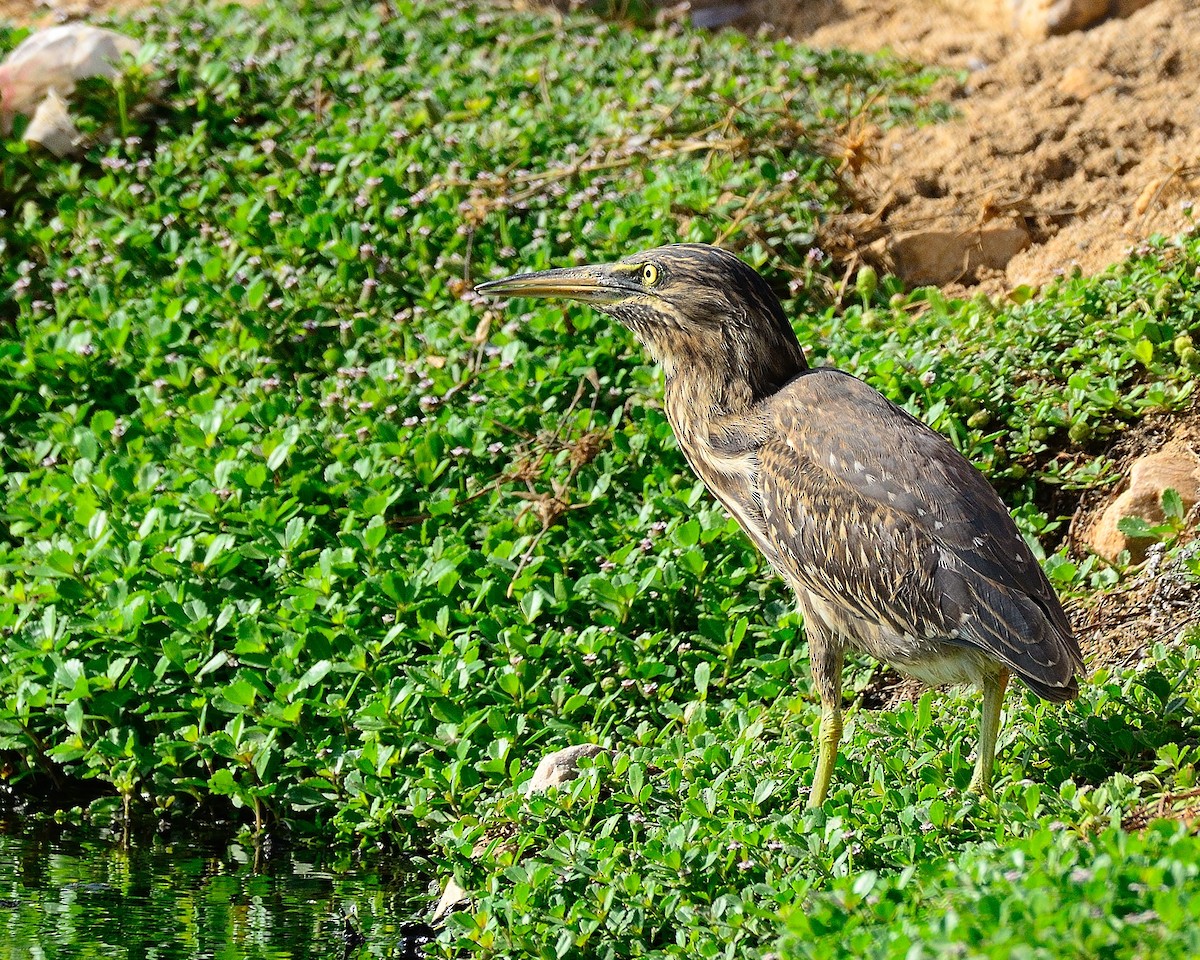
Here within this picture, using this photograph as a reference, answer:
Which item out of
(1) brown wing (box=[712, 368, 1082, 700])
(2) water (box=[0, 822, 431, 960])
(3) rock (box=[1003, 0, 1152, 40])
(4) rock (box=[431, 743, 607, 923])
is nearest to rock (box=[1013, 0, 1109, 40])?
(3) rock (box=[1003, 0, 1152, 40])

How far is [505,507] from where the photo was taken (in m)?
6.27

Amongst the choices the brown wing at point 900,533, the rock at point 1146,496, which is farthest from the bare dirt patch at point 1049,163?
the brown wing at point 900,533

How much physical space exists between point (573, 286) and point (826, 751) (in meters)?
1.91

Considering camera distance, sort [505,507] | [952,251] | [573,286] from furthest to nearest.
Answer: [952,251] → [505,507] → [573,286]

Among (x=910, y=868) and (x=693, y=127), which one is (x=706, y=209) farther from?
(x=910, y=868)

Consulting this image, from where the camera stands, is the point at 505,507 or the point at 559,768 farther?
the point at 505,507

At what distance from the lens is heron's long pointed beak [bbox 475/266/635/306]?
531cm

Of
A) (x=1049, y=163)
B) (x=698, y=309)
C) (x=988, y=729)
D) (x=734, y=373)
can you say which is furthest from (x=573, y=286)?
(x=1049, y=163)

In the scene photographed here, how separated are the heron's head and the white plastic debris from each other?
4.63 metres

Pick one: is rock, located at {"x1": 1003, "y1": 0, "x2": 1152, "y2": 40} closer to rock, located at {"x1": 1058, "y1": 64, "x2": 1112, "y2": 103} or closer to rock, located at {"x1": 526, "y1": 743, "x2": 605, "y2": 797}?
rock, located at {"x1": 1058, "y1": 64, "x2": 1112, "y2": 103}

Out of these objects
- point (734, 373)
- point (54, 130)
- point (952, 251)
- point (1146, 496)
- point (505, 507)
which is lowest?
point (505, 507)

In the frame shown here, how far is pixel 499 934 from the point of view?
4.12m

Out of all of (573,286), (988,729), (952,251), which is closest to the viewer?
(988,729)

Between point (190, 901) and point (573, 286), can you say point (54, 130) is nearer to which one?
point (573, 286)
